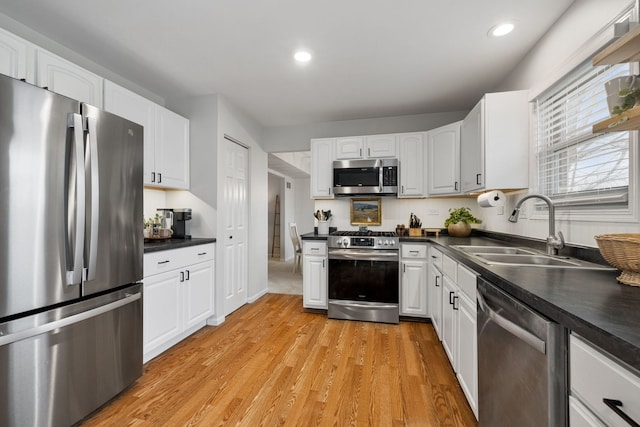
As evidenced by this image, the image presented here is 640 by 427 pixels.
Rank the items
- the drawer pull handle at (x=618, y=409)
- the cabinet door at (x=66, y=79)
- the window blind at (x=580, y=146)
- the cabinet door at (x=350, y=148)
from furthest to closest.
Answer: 1. the cabinet door at (x=350, y=148)
2. the cabinet door at (x=66, y=79)
3. the window blind at (x=580, y=146)
4. the drawer pull handle at (x=618, y=409)

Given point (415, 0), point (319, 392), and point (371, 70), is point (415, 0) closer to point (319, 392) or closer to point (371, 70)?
point (371, 70)

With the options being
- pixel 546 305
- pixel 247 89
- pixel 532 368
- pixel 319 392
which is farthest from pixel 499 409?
pixel 247 89

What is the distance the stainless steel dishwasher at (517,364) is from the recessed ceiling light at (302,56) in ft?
6.87

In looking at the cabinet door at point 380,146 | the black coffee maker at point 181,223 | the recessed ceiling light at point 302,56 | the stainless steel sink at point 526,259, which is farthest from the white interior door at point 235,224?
the stainless steel sink at point 526,259

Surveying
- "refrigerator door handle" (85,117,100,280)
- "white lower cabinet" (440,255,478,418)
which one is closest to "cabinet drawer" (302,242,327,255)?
"white lower cabinet" (440,255,478,418)

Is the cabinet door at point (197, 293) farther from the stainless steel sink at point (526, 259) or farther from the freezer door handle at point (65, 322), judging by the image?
the stainless steel sink at point (526, 259)

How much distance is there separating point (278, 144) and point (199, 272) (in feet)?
7.29

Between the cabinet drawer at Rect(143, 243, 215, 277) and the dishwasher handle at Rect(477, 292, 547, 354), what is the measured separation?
2.24m

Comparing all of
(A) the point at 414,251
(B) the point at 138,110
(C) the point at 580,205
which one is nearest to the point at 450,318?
(A) the point at 414,251

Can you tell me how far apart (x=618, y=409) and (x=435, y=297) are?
2.18 m

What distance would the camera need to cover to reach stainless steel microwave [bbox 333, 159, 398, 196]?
3389 mm

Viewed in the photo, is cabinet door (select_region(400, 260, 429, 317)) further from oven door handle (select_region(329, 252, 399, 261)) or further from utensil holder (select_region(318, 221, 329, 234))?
utensil holder (select_region(318, 221, 329, 234))

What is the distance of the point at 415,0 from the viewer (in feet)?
5.57

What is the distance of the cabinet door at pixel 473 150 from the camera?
231cm
